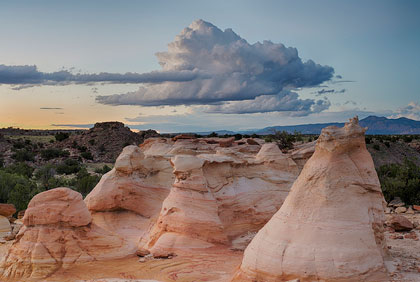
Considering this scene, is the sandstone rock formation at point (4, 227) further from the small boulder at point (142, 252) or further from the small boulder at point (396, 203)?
the small boulder at point (396, 203)

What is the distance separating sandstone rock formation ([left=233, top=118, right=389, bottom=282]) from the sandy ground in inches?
59.8

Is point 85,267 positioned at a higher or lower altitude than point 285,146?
lower

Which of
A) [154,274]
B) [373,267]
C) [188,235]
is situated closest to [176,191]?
[188,235]

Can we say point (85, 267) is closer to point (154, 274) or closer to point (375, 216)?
point (154, 274)

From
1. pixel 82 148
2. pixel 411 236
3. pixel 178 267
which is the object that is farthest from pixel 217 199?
pixel 82 148

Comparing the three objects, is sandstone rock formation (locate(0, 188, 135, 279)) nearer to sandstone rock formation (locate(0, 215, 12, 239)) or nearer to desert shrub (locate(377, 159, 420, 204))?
sandstone rock formation (locate(0, 215, 12, 239))

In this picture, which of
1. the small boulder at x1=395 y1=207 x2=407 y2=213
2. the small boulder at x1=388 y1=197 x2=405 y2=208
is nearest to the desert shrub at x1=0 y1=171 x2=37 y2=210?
the small boulder at x1=395 y1=207 x2=407 y2=213

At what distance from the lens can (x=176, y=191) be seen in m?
14.1

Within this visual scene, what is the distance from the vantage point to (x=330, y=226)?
8.38 meters

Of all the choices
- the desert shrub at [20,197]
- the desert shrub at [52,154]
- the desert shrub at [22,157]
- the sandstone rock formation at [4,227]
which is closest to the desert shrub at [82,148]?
the desert shrub at [52,154]

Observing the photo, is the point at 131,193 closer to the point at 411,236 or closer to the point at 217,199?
the point at 217,199

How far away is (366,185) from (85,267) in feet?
24.2

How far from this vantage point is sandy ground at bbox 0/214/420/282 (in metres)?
10.7

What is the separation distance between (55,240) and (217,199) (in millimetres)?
5118
